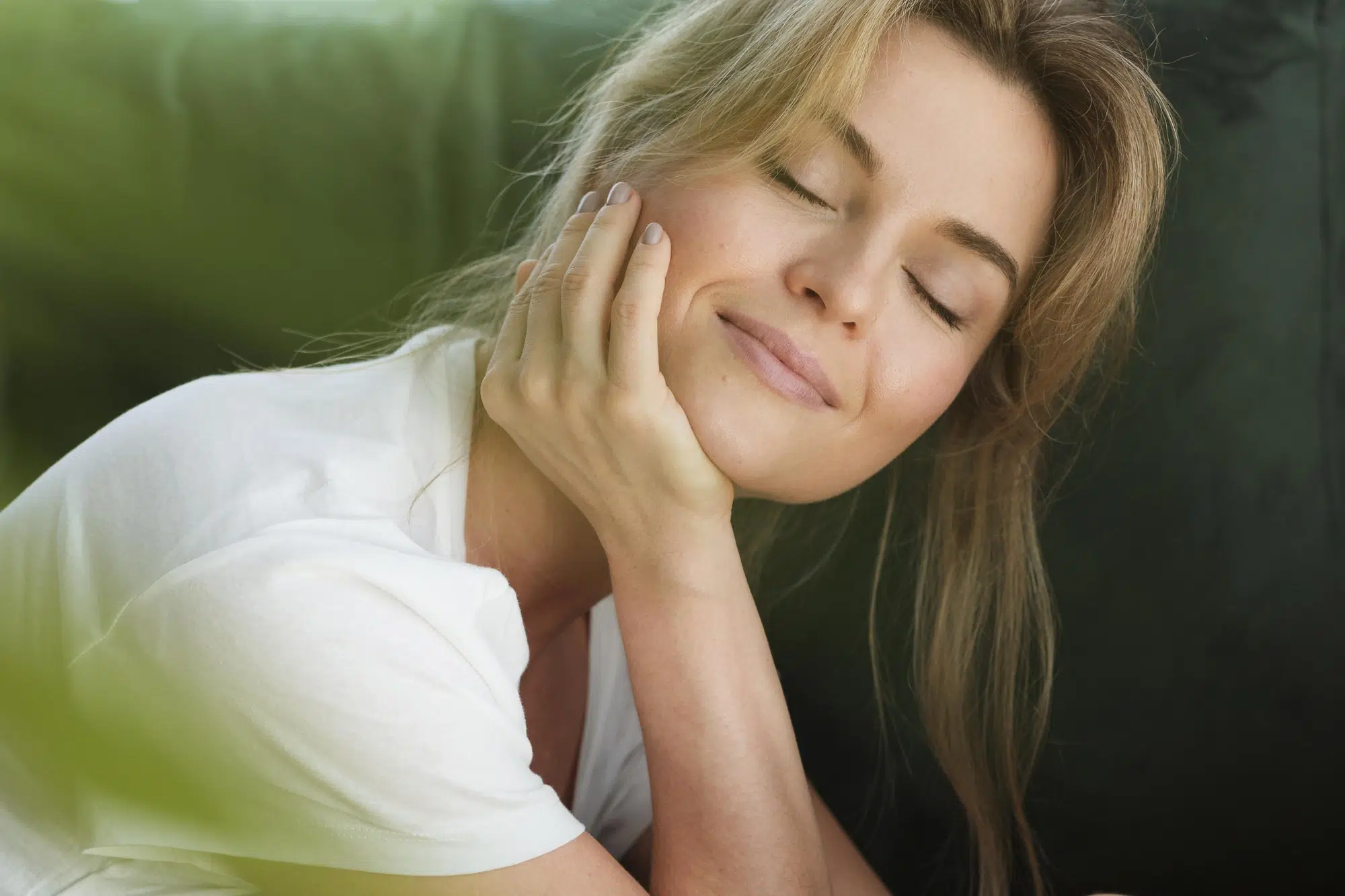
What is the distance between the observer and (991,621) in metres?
1.49

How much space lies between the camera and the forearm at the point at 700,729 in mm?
1034

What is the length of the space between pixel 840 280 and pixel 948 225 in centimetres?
13

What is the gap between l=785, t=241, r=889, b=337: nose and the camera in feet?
3.28

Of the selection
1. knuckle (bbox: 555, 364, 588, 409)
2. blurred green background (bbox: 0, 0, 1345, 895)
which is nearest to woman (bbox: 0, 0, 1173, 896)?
knuckle (bbox: 555, 364, 588, 409)

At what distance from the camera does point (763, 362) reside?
1013 millimetres

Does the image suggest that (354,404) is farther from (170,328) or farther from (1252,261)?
(1252,261)

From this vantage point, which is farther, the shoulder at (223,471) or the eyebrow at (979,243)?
the eyebrow at (979,243)

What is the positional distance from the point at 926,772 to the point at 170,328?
1.11 metres

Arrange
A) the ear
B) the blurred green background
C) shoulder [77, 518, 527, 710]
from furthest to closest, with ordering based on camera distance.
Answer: the blurred green background
the ear
shoulder [77, 518, 527, 710]

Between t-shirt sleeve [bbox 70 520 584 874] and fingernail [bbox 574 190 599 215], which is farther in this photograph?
fingernail [bbox 574 190 599 215]

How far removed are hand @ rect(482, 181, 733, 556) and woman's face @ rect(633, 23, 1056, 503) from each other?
0.10ft

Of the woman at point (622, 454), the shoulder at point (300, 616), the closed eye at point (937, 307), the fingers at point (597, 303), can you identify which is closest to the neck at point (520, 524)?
the woman at point (622, 454)

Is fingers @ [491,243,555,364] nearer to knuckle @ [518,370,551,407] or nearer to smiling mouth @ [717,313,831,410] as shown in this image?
knuckle @ [518,370,551,407]

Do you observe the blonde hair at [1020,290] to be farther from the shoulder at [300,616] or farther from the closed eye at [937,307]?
the shoulder at [300,616]
